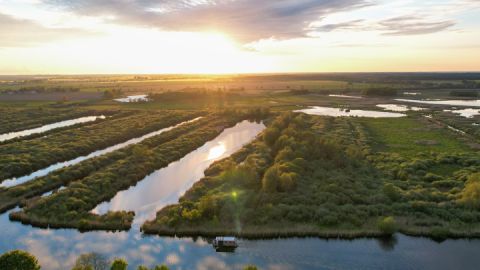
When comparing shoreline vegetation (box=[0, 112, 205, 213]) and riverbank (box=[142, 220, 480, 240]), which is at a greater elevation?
shoreline vegetation (box=[0, 112, 205, 213])

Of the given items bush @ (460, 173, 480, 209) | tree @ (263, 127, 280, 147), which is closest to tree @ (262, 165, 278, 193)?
bush @ (460, 173, 480, 209)

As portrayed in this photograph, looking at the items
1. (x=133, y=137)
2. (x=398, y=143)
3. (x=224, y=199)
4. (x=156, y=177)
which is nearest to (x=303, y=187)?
(x=224, y=199)

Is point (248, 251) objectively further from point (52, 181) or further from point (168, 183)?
point (52, 181)

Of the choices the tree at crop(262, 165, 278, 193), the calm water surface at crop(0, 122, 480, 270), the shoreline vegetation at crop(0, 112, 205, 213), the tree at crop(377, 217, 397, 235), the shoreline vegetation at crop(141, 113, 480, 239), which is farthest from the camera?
the shoreline vegetation at crop(0, 112, 205, 213)

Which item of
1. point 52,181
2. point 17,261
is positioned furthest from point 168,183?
point 17,261

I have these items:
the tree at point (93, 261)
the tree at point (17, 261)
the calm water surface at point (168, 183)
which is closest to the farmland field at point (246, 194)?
the calm water surface at point (168, 183)

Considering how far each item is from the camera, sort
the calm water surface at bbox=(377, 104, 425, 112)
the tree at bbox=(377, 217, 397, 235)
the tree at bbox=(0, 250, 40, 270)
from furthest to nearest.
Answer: the calm water surface at bbox=(377, 104, 425, 112) → the tree at bbox=(377, 217, 397, 235) → the tree at bbox=(0, 250, 40, 270)

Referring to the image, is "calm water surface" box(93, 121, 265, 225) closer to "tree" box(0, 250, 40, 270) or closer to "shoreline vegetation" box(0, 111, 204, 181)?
"tree" box(0, 250, 40, 270)

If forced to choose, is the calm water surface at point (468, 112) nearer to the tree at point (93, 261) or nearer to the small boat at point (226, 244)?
the small boat at point (226, 244)
